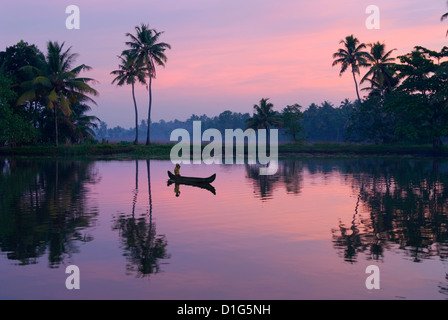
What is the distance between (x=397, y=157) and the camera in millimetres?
66375

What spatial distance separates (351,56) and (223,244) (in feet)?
231

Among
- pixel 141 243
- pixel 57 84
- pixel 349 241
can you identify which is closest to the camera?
pixel 141 243

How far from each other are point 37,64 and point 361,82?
48309 millimetres

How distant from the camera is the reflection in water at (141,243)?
11.3m

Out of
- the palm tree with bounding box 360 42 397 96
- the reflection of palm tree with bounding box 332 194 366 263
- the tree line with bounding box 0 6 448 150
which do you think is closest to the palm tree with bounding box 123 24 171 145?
the tree line with bounding box 0 6 448 150

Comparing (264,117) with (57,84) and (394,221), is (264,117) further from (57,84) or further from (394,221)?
(394,221)

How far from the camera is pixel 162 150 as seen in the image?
72.6 metres

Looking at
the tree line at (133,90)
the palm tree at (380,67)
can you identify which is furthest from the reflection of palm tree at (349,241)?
the palm tree at (380,67)

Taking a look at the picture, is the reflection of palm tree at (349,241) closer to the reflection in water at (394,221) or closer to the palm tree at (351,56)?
the reflection in water at (394,221)

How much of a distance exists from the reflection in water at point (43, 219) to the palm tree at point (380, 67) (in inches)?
2187

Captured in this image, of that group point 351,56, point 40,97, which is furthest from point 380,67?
point 40,97

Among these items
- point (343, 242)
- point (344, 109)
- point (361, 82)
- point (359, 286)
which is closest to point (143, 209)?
point (343, 242)

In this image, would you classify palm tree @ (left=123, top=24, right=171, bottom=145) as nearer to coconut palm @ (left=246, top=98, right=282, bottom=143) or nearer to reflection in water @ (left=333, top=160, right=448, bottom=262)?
coconut palm @ (left=246, top=98, right=282, bottom=143)
